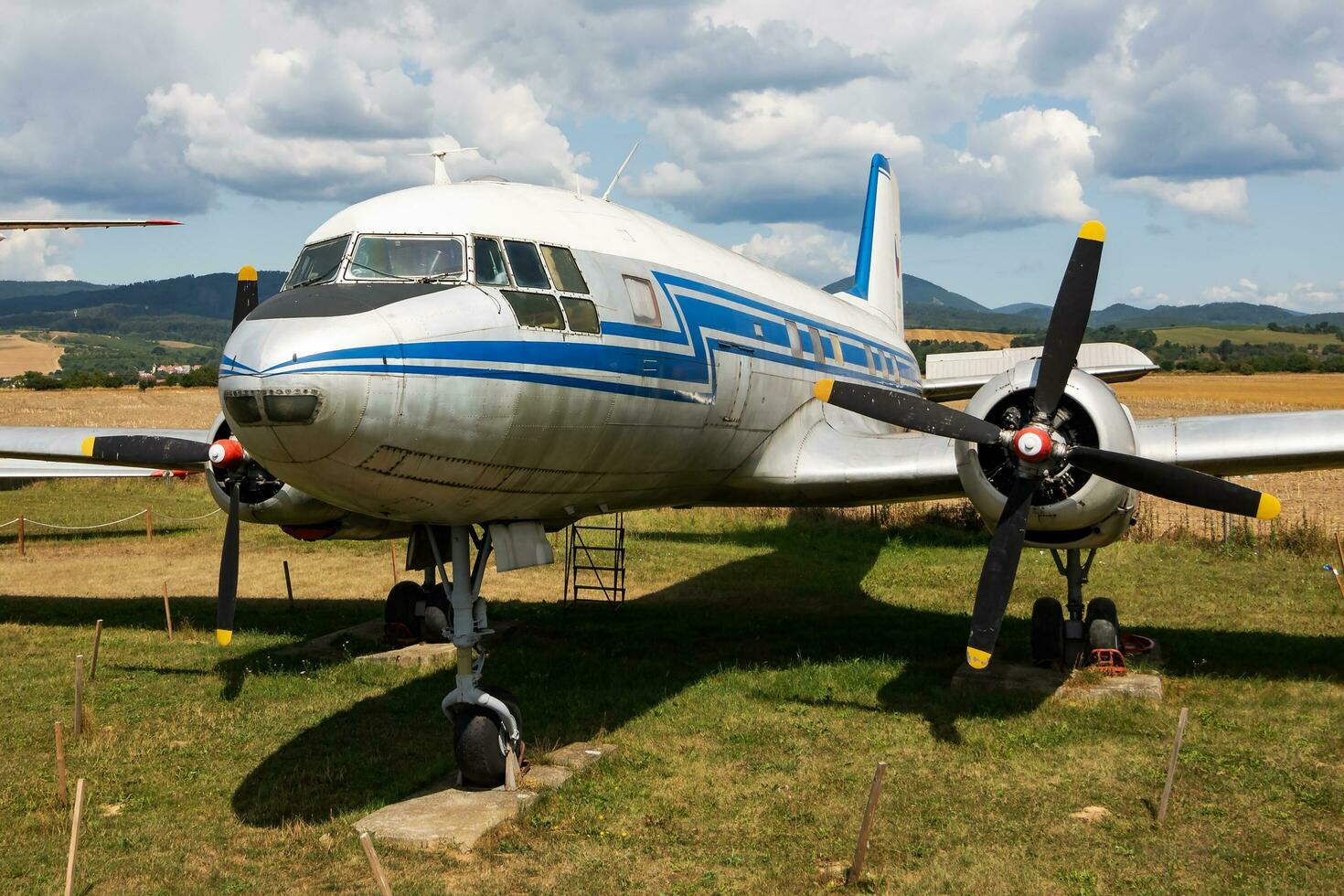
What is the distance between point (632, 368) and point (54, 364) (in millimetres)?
194580

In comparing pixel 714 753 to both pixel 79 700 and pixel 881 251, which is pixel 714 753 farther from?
pixel 881 251

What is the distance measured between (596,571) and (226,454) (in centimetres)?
1010

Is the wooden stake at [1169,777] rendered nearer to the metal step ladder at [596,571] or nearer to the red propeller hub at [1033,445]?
the red propeller hub at [1033,445]

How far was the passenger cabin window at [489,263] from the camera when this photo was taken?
8.72m

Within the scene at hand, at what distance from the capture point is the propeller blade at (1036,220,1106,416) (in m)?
10.7

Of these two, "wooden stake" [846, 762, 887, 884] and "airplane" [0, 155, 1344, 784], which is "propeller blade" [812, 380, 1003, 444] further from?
"wooden stake" [846, 762, 887, 884]

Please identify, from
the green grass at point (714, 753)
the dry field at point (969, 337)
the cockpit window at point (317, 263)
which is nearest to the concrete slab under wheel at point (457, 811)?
the green grass at point (714, 753)

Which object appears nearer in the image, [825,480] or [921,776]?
[921,776]

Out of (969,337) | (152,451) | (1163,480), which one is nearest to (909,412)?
(1163,480)

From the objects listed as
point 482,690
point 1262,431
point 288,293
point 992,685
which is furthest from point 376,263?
point 1262,431

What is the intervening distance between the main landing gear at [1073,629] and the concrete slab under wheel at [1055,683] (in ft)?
0.80

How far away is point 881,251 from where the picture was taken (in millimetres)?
26609

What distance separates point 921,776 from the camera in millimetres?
9734

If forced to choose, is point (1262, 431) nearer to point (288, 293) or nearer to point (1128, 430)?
point (1128, 430)
